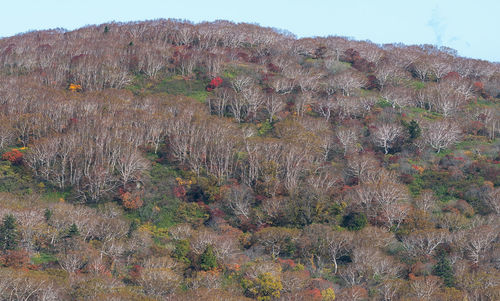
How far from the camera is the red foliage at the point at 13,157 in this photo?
263 feet

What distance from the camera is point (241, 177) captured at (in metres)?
80.7

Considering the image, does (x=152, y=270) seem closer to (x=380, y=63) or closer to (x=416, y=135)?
(x=416, y=135)

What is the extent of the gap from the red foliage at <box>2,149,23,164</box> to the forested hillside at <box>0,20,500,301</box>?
206mm

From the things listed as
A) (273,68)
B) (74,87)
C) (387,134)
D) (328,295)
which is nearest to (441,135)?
(387,134)

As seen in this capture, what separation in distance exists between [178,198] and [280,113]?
96.0 ft

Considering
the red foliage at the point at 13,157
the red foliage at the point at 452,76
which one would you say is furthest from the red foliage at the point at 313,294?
the red foliage at the point at 452,76

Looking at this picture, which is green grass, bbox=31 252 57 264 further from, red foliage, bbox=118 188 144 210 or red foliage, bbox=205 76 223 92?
red foliage, bbox=205 76 223 92

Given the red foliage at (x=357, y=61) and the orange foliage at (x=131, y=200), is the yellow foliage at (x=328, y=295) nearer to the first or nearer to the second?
the orange foliage at (x=131, y=200)

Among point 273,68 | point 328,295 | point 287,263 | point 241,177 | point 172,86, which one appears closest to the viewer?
point 328,295

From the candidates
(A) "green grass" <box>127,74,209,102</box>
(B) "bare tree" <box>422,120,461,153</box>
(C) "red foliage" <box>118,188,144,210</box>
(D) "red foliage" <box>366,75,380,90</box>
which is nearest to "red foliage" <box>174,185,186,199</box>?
(C) "red foliage" <box>118,188,144,210</box>

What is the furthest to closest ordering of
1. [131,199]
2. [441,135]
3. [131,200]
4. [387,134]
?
1. [387,134]
2. [441,135]
3. [131,199]
4. [131,200]

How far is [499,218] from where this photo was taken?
235ft

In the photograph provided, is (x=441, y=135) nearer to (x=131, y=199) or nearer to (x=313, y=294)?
(x=131, y=199)

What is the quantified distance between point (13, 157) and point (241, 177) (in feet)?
91.0
